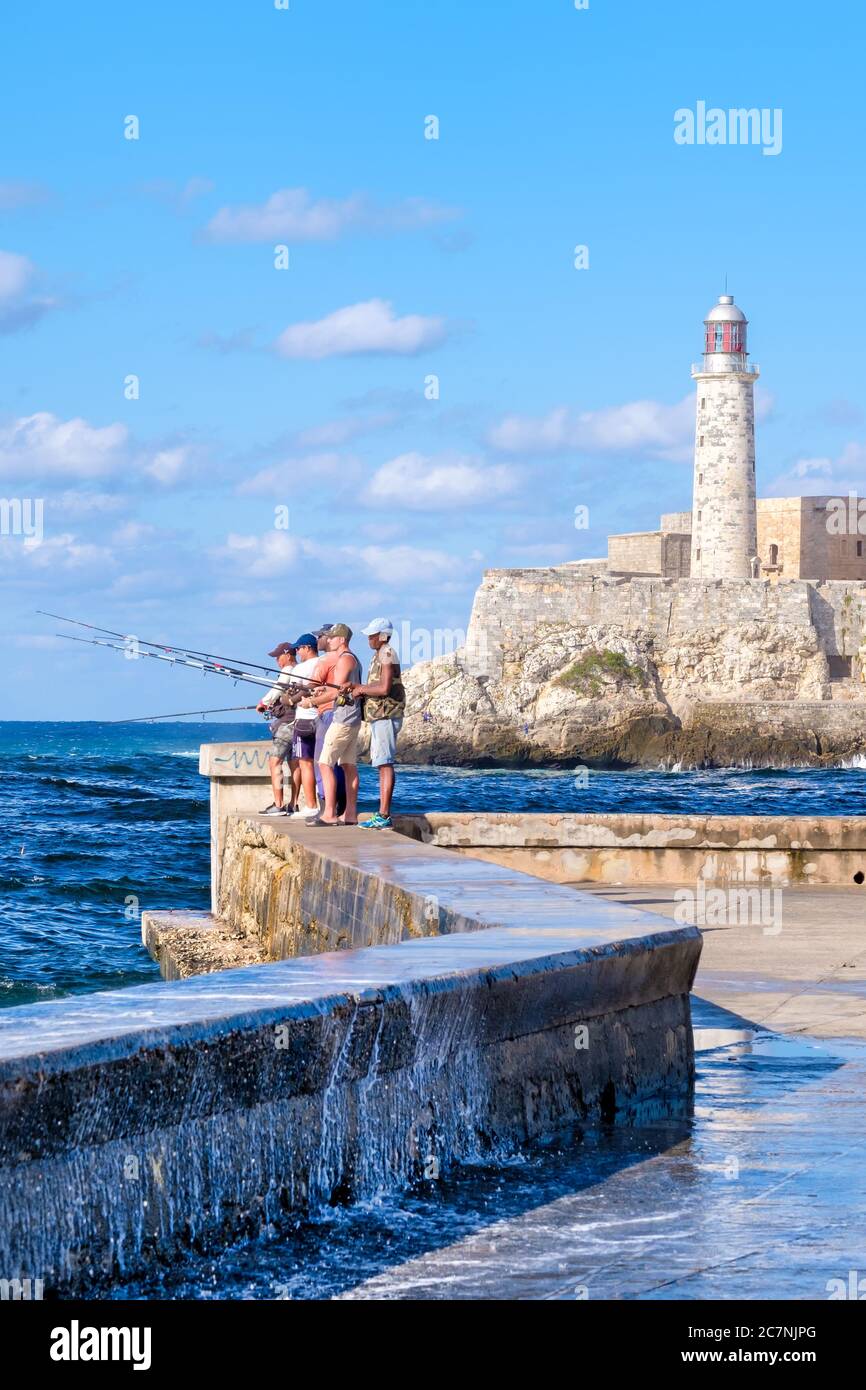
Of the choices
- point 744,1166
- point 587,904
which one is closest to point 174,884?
point 587,904

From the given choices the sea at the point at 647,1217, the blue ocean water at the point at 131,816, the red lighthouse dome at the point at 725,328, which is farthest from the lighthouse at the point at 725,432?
the sea at the point at 647,1217

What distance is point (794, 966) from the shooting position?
7.17m

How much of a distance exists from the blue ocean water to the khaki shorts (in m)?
4.42

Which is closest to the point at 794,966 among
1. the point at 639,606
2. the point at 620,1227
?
the point at 620,1227

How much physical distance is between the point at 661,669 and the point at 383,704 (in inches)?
2414

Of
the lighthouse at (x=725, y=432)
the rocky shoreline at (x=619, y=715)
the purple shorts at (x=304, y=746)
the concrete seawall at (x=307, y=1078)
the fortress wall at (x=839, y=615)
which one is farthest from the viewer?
the fortress wall at (x=839, y=615)

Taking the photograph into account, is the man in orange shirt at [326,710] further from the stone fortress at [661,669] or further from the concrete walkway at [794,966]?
the stone fortress at [661,669]

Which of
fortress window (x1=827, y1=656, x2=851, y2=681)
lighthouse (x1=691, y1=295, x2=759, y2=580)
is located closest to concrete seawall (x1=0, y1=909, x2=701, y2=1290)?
lighthouse (x1=691, y1=295, x2=759, y2=580)

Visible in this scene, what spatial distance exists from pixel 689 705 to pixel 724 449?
1101 centimetres

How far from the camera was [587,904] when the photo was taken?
18.7ft

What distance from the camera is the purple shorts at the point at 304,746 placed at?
10.8 metres

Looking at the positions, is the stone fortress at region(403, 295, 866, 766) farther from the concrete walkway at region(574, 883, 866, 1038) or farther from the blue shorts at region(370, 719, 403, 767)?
the concrete walkway at region(574, 883, 866, 1038)

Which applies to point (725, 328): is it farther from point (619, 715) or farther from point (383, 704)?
point (383, 704)

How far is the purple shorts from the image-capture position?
10797mm
